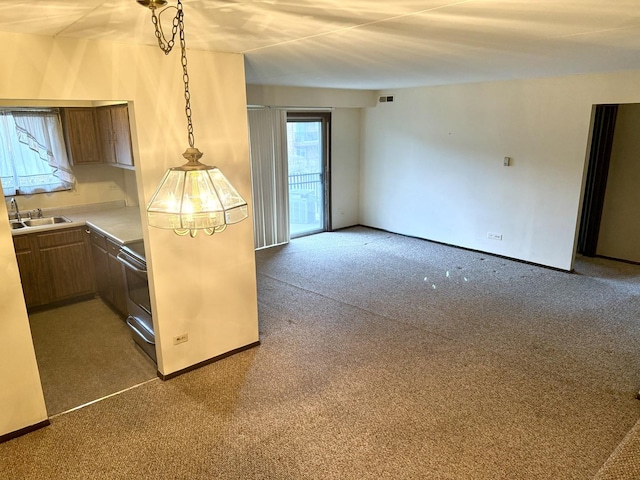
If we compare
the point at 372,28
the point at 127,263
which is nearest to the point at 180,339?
the point at 127,263

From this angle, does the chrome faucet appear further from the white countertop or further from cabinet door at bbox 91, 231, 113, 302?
cabinet door at bbox 91, 231, 113, 302

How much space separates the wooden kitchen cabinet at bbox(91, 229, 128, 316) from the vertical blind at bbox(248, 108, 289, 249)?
2316 millimetres

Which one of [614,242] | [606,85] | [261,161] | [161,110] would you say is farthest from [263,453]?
[614,242]

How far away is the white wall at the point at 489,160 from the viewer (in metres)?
5.18

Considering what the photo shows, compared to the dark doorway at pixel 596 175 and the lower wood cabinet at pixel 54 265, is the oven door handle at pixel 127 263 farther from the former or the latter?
the dark doorway at pixel 596 175

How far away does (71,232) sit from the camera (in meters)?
4.49

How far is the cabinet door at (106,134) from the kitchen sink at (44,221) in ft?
2.56

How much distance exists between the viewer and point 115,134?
442 centimetres

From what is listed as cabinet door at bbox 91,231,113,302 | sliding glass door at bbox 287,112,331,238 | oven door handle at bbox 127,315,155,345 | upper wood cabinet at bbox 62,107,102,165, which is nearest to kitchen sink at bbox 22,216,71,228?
cabinet door at bbox 91,231,113,302

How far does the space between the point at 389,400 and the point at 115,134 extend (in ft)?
11.8

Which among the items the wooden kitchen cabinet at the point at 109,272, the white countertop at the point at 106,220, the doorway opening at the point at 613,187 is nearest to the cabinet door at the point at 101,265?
the wooden kitchen cabinet at the point at 109,272

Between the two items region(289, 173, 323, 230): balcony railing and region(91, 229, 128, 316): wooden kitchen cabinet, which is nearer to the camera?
region(91, 229, 128, 316): wooden kitchen cabinet

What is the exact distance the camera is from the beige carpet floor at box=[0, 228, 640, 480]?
97.4 inches

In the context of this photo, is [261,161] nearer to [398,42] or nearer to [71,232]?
[71,232]
